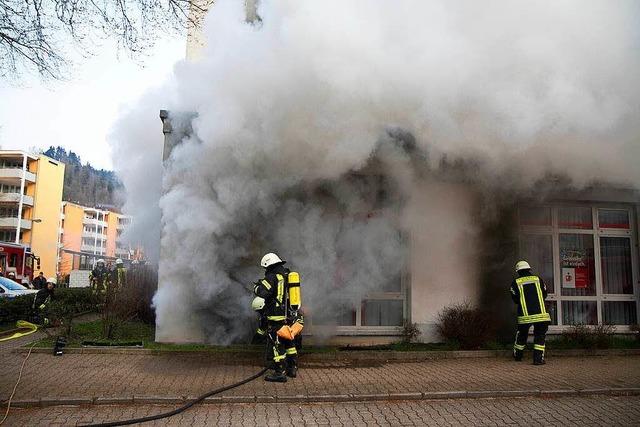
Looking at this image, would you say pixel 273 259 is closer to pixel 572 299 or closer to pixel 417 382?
pixel 417 382

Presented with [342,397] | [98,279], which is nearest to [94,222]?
[98,279]

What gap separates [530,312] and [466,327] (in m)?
1.14

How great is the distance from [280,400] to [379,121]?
12.9 ft

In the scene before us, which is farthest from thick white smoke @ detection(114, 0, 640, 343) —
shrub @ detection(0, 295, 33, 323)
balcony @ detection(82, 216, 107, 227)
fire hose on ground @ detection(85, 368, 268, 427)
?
balcony @ detection(82, 216, 107, 227)

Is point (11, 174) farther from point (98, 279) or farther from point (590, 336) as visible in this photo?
point (590, 336)

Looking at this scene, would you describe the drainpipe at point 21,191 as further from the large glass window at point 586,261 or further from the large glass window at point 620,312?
the large glass window at point 620,312

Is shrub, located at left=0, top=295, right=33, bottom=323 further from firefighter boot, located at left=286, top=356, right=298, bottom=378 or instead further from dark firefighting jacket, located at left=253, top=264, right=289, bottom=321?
firefighter boot, located at left=286, top=356, right=298, bottom=378

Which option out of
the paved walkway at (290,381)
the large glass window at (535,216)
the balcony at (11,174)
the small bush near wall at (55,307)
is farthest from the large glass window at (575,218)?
the balcony at (11,174)

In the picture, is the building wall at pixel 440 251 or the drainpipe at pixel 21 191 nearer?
the building wall at pixel 440 251

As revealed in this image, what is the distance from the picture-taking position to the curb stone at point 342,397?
523cm

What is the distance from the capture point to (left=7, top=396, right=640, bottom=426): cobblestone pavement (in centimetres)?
482

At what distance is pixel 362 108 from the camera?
6.90 m

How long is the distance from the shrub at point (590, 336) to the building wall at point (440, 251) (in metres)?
1.82

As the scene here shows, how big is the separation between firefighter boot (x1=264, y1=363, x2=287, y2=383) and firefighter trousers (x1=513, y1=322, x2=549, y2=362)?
3.92 m
